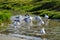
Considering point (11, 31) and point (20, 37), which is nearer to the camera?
point (20, 37)

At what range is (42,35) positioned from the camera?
2630 centimetres

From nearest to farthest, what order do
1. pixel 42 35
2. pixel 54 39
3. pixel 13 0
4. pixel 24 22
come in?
pixel 54 39 < pixel 42 35 < pixel 24 22 < pixel 13 0

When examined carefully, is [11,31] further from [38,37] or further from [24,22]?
[24,22]

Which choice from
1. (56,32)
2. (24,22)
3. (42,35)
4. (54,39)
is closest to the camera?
(54,39)

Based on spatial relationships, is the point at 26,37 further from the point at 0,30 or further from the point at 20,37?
the point at 0,30

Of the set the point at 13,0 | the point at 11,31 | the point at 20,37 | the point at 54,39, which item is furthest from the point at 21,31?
the point at 13,0

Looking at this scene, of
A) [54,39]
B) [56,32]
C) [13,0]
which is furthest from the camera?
[13,0]

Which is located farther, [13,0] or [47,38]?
[13,0]

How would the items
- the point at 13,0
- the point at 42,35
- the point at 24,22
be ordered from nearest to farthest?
the point at 42,35 → the point at 24,22 → the point at 13,0

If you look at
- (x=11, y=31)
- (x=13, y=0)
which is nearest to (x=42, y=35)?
(x=11, y=31)

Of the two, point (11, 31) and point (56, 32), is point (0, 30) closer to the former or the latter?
point (11, 31)

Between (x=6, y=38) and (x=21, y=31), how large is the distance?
467 centimetres

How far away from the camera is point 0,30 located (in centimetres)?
3075

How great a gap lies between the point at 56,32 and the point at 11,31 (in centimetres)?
557
